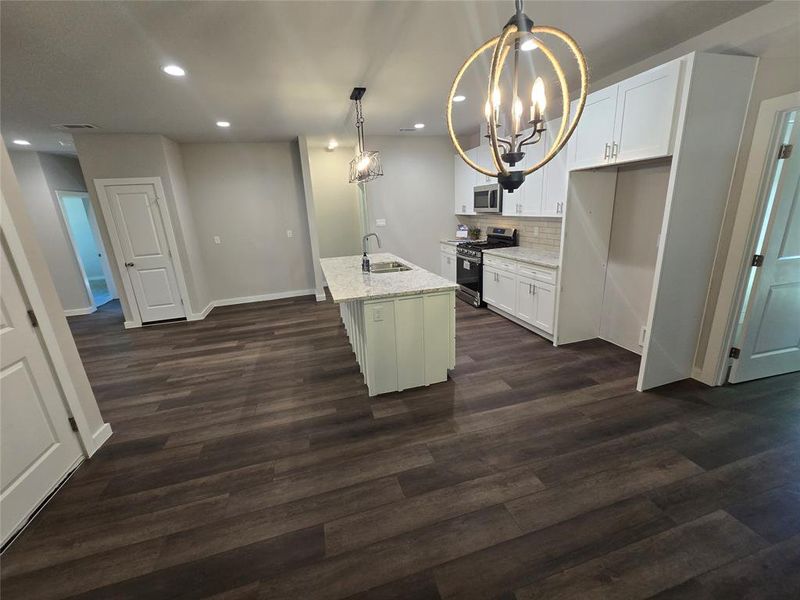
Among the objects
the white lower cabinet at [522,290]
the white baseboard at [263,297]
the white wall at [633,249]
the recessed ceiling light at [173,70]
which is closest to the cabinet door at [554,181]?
the white wall at [633,249]

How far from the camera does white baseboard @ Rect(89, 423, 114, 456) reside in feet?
7.85

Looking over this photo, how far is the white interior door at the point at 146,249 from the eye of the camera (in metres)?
4.74

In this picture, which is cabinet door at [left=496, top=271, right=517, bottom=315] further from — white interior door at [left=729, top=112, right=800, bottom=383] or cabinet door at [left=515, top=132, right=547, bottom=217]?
white interior door at [left=729, top=112, right=800, bottom=383]

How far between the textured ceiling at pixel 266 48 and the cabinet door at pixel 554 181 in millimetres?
611

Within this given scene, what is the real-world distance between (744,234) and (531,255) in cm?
191

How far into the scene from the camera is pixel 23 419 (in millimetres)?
1921

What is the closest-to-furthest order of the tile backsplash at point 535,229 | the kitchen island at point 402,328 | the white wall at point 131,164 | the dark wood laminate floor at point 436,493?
1. the dark wood laminate floor at point 436,493
2. the kitchen island at point 402,328
3. the tile backsplash at point 535,229
4. the white wall at point 131,164

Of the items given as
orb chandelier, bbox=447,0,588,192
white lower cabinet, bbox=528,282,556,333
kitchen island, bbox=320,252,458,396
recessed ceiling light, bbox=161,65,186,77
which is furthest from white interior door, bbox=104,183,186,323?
orb chandelier, bbox=447,0,588,192

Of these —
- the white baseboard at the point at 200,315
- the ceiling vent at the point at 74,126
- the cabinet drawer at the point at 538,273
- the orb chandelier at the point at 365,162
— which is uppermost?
the ceiling vent at the point at 74,126

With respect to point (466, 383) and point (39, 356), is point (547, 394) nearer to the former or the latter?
point (466, 383)

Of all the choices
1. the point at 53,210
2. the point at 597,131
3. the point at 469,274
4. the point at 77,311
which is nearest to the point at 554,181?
the point at 597,131

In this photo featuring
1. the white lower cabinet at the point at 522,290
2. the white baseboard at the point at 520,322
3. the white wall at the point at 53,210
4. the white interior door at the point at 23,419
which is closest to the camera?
the white interior door at the point at 23,419

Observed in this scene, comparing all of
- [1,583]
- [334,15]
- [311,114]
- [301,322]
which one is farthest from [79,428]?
[311,114]

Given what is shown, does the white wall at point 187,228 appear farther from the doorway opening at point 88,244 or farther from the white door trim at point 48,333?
the white door trim at point 48,333
